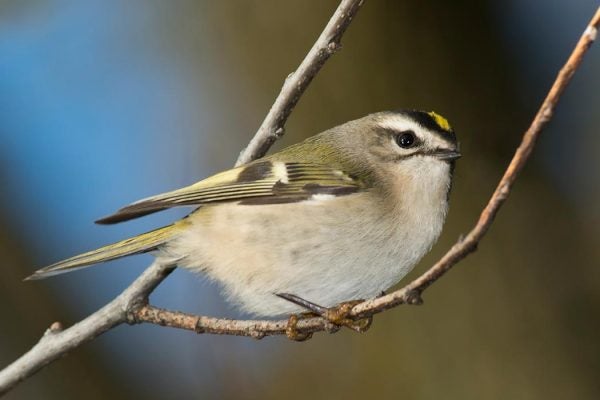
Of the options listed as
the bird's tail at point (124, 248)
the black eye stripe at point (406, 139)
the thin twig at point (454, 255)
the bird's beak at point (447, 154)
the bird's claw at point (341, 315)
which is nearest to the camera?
the thin twig at point (454, 255)

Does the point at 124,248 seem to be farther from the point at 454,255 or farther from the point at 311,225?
the point at 454,255

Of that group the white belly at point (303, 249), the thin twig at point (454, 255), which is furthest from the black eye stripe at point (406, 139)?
the thin twig at point (454, 255)

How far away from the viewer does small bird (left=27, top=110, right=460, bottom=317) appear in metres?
1.64

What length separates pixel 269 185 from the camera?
5.83 feet

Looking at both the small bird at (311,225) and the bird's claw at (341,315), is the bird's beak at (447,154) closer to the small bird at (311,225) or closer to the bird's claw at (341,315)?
the small bird at (311,225)

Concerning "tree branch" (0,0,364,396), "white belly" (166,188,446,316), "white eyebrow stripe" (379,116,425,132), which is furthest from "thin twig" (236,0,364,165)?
"white eyebrow stripe" (379,116,425,132)

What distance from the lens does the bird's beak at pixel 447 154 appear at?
1.73 meters

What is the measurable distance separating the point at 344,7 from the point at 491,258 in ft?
4.37

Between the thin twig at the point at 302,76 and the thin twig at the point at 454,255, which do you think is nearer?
the thin twig at the point at 454,255

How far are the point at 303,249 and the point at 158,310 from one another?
0.32 m

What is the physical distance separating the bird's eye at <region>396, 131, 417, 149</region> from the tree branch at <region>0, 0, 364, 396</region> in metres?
0.33

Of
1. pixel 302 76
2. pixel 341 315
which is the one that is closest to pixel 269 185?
pixel 302 76

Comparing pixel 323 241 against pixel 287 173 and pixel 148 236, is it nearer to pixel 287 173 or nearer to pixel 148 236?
pixel 287 173

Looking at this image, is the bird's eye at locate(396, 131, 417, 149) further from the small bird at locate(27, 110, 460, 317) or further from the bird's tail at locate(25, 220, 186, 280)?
the bird's tail at locate(25, 220, 186, 280)
